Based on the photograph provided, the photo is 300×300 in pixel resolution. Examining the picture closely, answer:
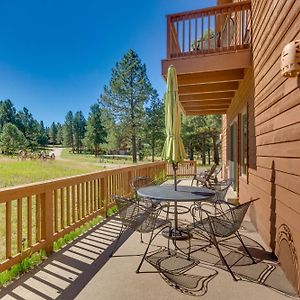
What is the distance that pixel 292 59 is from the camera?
2.26m

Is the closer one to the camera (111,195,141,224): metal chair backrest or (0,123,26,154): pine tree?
(111,195,141,224): metal chair backrest

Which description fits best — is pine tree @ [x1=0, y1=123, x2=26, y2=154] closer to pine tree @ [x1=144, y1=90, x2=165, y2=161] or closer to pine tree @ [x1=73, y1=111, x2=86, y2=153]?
pine tree @ [x1=73, y1=111, x2=86, y2=153]

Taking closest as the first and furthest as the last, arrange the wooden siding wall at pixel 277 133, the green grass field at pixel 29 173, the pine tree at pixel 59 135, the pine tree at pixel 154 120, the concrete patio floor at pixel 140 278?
the concrete patio floor at pixel 140 278 → the wooden siding wall at pixel 277 133 → the green grass field at pixel 29 173 → the pine tree at pixel 154 120 → the pine tree at pixel 59 135

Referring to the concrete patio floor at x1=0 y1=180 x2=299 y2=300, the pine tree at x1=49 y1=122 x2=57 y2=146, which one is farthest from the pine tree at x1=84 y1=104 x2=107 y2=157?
the concrete patio floor at x1=0 y1=180 x2=299 y2=300

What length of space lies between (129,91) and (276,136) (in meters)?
26.6

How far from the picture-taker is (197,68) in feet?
15.8

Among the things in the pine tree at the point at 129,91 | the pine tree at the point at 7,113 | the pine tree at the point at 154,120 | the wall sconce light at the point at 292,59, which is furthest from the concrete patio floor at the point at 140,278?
the pine tree at the point at 7,113

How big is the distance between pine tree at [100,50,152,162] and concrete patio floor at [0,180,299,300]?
85.5 ft

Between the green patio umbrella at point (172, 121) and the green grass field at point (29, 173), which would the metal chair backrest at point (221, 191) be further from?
the green grass field at point (29, 173)

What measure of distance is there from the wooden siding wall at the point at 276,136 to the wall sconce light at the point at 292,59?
0.13 m

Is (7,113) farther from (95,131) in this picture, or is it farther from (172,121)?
(172,121)

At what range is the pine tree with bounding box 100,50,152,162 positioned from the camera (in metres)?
28.7

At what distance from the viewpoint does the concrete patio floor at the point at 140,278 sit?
239cm

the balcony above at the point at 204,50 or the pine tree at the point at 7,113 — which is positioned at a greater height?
the pine tree at the point at 7,113
